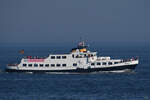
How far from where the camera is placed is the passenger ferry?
381 ft

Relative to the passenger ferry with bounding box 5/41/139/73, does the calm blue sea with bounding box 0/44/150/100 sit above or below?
below

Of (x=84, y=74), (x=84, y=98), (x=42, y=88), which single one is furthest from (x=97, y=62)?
(x=84, y=98)

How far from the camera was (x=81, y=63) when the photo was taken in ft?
382

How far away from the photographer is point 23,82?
10588 centimetres

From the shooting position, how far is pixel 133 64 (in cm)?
11731

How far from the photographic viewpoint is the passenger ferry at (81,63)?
381ft

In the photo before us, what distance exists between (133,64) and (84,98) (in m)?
33.8

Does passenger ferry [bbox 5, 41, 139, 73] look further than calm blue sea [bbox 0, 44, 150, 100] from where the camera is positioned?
Yes

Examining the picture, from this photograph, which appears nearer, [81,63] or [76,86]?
[76,86]

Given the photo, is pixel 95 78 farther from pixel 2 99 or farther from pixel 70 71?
pixel 2 99

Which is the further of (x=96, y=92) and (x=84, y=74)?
(x=84, y=74)

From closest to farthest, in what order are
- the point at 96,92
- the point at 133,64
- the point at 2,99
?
the point at 2,99
the point at 96,92
the point at 133,64

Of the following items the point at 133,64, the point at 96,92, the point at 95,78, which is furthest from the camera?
the point at 133,64

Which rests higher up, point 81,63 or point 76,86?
point 81,63
